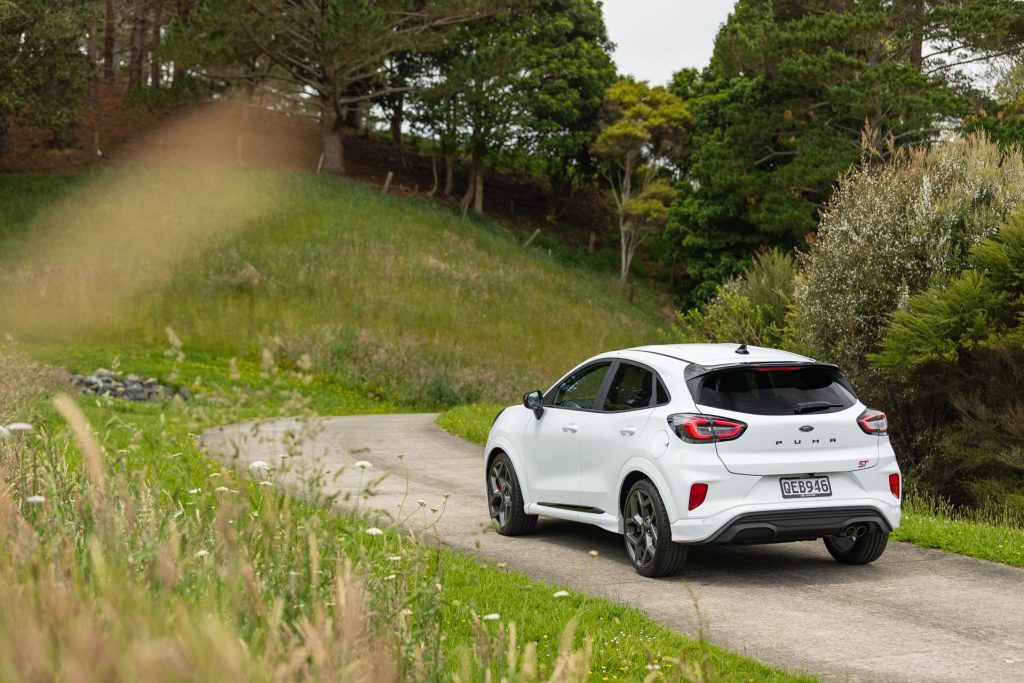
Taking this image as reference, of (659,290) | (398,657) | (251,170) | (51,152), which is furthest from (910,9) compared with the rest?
(398,657)

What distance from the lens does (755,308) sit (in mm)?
26391

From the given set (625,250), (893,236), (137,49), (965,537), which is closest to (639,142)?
(625,250)

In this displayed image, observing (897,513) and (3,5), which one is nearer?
(897,513)

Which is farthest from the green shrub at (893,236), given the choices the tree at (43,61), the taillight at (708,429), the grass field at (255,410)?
the tree at (43,61)

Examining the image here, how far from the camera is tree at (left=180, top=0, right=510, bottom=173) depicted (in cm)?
4438

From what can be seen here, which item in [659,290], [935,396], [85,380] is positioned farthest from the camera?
[659,290]

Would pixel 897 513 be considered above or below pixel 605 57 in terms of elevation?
below

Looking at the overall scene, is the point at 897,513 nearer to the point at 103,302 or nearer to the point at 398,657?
the point at 398,657

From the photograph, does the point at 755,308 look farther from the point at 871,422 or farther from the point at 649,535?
the point at 649,535

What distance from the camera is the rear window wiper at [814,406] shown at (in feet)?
30.7

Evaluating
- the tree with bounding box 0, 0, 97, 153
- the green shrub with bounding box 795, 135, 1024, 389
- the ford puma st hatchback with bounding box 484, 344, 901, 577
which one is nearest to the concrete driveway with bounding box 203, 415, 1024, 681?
the ford puma st hatchback with bounding box 484, 344, 901, 577

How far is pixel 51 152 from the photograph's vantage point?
51.5 m

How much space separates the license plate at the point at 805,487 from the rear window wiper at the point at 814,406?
567 millimetres

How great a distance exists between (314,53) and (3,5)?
1435cm
